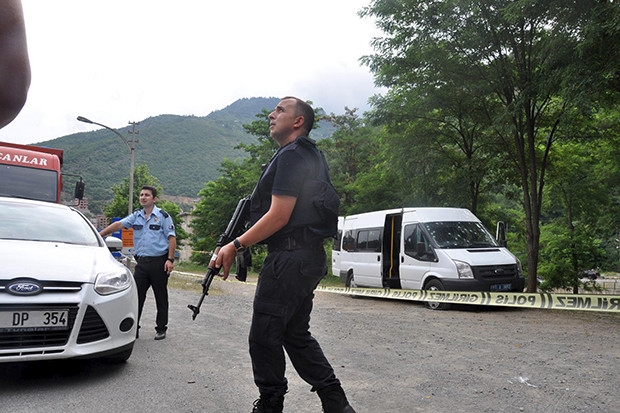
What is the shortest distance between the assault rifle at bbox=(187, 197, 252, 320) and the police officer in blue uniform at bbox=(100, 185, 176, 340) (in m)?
2.87

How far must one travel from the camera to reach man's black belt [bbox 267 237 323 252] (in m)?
3.10

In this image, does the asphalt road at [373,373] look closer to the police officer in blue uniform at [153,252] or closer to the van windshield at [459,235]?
the police officer in blue uniform at [153,252]

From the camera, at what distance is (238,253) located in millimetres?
3307

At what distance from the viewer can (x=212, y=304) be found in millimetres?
10352

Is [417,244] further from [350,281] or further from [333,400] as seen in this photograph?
[333,400]

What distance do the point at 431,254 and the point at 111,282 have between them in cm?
792

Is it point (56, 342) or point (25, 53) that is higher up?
point (25, 53)

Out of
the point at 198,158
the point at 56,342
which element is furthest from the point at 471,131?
the point at 198,158

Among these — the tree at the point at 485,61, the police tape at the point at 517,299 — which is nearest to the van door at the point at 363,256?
the police tape at the point at 517,299

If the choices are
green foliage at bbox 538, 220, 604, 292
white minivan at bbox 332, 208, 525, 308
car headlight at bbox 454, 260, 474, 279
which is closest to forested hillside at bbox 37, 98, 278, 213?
green foliage at bbox 538, 220, 604, 292

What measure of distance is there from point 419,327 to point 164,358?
13.1ft

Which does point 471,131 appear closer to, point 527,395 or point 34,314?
point 527,395

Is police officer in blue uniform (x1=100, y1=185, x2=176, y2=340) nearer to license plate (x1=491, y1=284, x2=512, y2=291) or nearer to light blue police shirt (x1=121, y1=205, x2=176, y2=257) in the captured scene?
light blue police shirt (x1=121, y1=205, x2=176, y2=257)

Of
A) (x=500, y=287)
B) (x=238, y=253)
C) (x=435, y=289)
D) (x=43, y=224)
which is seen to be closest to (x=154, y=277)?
(x=43, y=224)
